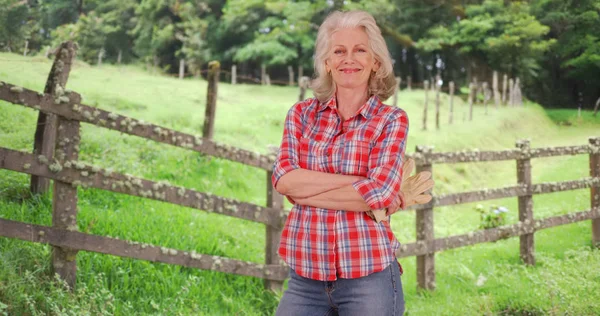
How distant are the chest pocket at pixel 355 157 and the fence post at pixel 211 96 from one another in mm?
5145

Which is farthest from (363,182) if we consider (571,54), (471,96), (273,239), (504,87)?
(471,96)

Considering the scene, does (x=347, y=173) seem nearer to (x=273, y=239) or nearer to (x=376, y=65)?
(x=376, y=65)

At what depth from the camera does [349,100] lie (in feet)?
5.84

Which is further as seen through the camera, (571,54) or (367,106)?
(571,54)

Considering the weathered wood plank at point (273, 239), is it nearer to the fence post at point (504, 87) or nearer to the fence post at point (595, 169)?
the fence post at point (595, 169)

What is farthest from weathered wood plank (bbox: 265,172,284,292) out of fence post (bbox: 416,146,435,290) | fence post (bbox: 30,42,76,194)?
fence post (bbox: 30,42,76,194)

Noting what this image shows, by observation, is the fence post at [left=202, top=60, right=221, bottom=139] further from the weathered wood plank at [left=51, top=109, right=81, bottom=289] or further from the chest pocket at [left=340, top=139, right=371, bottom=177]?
the chest pocket at [left=340, top=139, right=371, bottom=177]

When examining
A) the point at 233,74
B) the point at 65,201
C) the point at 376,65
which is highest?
the point at 233,74

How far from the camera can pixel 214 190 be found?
625 cm

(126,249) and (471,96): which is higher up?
(471,96)

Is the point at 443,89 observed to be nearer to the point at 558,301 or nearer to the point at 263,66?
the point at 558,301

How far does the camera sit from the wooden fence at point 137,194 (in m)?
2.80

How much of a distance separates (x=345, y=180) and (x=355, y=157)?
9 cm

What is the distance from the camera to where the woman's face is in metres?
1.73
